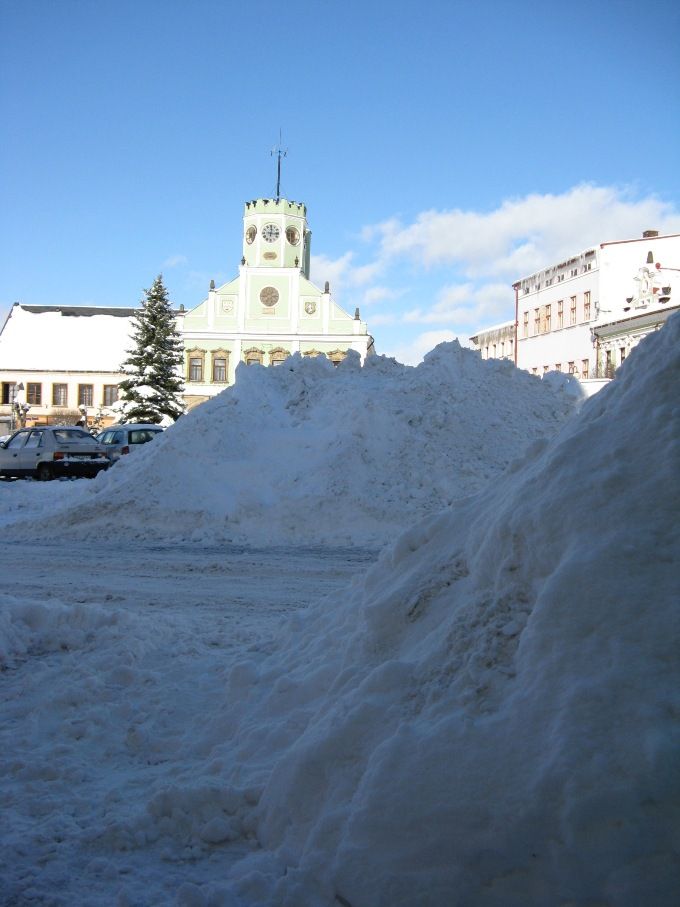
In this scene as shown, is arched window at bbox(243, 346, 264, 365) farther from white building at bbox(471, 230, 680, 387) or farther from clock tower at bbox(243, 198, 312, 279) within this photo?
white building at bbox(471, 230, 680, 387)

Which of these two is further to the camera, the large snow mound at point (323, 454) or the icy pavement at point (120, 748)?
the large snow mound at point (323, 454)

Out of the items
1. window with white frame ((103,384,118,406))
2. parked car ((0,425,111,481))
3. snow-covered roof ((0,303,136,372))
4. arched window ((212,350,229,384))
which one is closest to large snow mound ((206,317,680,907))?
parked car ((0,425,111,481))

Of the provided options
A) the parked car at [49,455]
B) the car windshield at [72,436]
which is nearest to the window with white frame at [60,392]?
the car windshield at [72,436]

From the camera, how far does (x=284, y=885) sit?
2.73 meters

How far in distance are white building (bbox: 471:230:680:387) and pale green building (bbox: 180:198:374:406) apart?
12.9 metres

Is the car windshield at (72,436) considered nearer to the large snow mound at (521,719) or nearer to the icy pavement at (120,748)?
the icy pavement at (120,748)

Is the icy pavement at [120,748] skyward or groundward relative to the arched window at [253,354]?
groundward

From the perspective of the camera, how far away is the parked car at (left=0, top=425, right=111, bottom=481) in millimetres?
21172

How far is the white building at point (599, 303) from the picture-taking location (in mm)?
42594

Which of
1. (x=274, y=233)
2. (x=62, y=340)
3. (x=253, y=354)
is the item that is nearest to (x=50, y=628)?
(x=253, y=354)

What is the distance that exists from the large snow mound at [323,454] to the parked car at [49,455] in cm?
643

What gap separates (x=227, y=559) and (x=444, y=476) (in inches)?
179

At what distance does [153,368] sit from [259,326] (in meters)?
18.3

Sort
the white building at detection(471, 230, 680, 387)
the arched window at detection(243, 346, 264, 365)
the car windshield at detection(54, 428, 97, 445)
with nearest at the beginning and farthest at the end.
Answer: the car windshield at detection(54, 428, 97, 445) → the white building at detection(471, 230, 680, 387) → the arched window at detection(243, 346, 264, 365)
